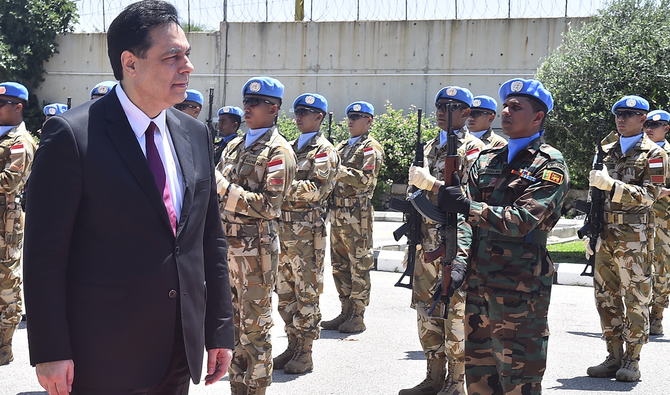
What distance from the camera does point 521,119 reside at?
4.33 metres

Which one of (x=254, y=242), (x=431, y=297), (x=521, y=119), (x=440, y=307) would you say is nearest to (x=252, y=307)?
(x=254, y=242)

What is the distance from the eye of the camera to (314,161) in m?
6.80

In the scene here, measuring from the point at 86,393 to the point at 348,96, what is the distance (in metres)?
20.0

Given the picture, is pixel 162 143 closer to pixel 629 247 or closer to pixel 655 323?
pixel 629 247

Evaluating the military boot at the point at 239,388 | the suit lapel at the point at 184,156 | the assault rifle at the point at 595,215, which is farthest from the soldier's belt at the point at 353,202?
the suit lapel at the point at 184,156

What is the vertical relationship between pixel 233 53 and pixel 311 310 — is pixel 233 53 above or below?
above

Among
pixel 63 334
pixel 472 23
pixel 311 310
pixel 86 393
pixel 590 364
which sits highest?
pixel 472 23

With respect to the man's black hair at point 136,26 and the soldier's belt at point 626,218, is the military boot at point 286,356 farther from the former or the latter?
the man's black hair at point 136,26

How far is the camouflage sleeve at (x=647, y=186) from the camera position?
20.4 feet

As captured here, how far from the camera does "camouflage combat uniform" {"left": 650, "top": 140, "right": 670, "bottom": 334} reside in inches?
314

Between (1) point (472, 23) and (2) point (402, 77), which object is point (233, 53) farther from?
(1) point (472, 23)

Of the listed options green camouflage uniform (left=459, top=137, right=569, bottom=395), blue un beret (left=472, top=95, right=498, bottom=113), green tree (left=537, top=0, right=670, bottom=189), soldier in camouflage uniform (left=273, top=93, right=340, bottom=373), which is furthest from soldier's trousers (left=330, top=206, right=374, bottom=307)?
green tree (left=537, top=0, right=670, bottom=189)

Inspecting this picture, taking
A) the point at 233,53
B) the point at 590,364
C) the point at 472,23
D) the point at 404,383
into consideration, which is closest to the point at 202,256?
the point at 404,383

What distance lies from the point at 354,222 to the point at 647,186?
3130 mm
